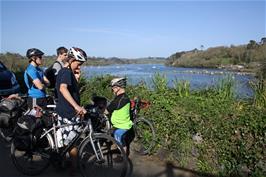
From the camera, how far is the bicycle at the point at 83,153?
4754mm

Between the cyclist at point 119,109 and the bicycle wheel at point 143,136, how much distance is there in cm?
74

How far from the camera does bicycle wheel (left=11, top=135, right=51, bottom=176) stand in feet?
17.1

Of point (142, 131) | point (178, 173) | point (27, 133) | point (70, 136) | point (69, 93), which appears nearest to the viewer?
point (69, 93)

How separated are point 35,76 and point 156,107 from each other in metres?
2.39

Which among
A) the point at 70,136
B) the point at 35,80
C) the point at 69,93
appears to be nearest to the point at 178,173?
the point at 70,136

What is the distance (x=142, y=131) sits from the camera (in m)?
6.60

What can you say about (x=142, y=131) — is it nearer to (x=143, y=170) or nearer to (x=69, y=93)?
(x=143, y=170)

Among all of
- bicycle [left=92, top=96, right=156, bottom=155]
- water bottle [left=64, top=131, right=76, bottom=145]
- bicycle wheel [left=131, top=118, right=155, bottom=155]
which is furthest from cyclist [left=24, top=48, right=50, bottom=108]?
bicycle wheel [left=131, top=118, right=155, bottom=155]

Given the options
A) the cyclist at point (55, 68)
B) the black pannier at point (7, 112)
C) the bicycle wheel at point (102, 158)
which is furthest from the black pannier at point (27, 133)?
the cyclist at point (55, 68)

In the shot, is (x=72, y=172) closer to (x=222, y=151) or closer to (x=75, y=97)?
(x=75, y=97)

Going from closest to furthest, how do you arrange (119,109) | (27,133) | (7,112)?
(27,133) → (119,109) → (7,112)

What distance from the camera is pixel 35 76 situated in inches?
237

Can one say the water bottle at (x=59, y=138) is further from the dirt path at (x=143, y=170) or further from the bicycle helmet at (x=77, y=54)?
the bicycle helmet at (x=77, y=54)

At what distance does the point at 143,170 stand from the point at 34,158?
6.00ft
